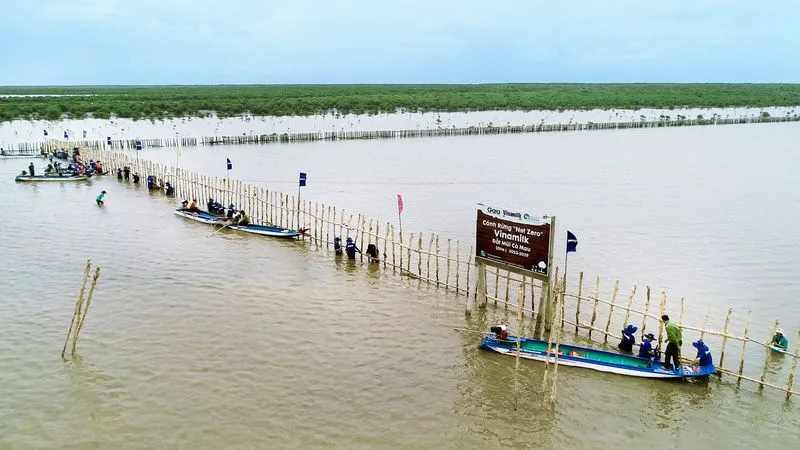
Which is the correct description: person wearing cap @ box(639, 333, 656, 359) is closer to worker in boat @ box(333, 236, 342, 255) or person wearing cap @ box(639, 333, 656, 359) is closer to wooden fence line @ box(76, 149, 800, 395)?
wooden fence line @ box(76, 149, 800, 395)

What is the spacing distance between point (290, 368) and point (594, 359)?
622 cm

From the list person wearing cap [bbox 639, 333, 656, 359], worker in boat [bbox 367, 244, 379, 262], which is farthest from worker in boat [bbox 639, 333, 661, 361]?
worker in boat [bbox 367, 244, 379, 262]

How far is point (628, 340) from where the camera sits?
41.7 feet

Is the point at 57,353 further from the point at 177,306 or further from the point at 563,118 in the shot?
the point at 563,118

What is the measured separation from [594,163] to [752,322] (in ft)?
88.0

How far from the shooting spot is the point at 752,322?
14.8 m

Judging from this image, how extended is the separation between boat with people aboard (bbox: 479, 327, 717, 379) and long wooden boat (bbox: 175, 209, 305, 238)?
35.5ft

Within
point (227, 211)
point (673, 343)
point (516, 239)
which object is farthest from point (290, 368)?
point (227, 211)

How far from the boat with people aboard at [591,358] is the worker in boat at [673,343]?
4.1 inches

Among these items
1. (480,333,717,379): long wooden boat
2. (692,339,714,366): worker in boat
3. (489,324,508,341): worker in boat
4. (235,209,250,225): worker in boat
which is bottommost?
(480,333,717,379): long wooden boat

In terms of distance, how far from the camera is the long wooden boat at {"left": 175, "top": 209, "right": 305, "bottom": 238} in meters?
22.5

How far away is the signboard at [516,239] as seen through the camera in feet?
43.0

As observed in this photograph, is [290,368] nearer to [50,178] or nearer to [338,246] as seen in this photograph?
[338,246]

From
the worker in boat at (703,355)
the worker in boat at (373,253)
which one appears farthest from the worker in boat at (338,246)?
the worker in boat at (703,355)
